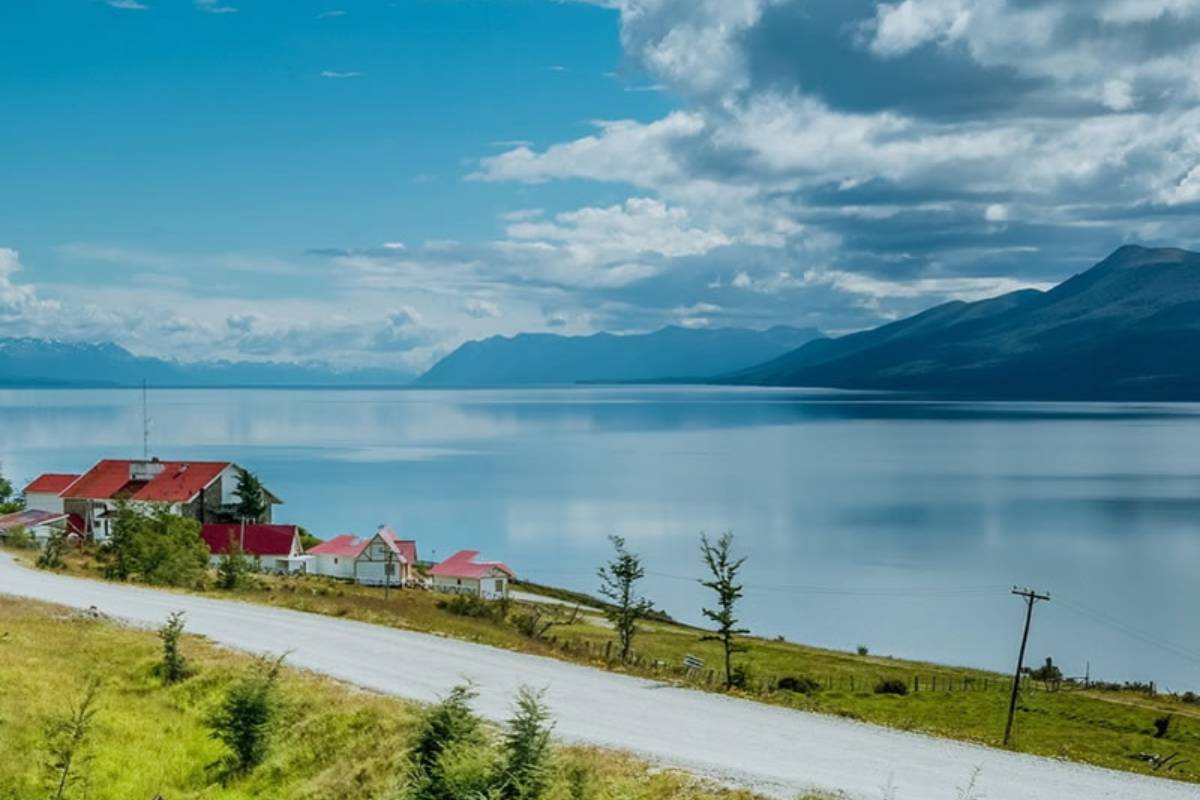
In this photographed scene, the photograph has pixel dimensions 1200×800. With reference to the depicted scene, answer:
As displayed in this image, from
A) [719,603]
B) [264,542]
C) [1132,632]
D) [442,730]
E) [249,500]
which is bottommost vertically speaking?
[1132,632]

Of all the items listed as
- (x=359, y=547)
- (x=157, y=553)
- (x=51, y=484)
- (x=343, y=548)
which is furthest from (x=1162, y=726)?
(x=51, y=484)

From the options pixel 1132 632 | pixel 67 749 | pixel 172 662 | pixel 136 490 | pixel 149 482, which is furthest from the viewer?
pixel 149 482

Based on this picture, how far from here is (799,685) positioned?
51.5 metres

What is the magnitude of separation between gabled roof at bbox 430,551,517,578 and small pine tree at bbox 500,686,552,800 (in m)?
71.4

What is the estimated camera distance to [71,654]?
26.1 meters

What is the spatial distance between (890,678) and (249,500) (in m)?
60.6

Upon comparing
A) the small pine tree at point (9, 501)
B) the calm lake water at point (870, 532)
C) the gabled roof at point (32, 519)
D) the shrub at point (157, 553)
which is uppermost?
the shrub at point (157, 553)

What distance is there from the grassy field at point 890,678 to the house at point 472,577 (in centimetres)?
1585

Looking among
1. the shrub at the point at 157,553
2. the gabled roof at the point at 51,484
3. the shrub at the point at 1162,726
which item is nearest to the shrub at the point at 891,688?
the shrub at the point at 1162,726

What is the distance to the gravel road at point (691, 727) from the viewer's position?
16562 millimetres

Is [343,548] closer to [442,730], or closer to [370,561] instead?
[370,561]

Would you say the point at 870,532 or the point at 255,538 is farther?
the point at 870,532

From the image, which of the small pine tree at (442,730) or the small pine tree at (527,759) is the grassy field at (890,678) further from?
the small pine tree at (527,759)

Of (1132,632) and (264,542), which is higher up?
(264,542)
